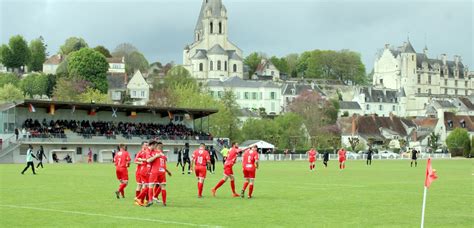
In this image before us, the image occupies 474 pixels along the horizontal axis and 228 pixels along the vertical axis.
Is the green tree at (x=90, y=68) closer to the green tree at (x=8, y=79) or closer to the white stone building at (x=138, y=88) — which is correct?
the white stone building at (x=138, y=88)

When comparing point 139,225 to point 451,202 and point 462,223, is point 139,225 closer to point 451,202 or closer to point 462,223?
point 462,223

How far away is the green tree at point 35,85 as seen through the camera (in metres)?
180

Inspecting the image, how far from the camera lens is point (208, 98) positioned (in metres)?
121

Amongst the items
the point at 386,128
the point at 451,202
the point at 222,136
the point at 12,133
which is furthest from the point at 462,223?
the point at 386,128

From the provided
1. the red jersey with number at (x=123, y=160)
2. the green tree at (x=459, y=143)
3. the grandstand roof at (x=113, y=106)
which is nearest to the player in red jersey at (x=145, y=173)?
the red jersey with number at (x=123, y=160)

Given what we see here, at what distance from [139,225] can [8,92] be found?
142 meters

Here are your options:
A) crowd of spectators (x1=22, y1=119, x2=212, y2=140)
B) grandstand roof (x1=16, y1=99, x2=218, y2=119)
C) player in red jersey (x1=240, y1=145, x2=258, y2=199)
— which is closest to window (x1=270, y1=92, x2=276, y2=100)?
grandstand roof (x1=16, y1=99, x2=218, y2=119)

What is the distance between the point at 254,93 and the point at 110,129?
3822 inches

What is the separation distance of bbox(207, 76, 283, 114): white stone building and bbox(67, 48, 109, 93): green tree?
24923 mm

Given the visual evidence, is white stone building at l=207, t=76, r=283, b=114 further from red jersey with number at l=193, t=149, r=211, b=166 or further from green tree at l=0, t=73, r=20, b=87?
red jersey with number at l=193, t=149, r=211, b=166

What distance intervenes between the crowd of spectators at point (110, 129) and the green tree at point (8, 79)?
10348 centimetres

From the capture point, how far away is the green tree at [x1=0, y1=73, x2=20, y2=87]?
620 feet

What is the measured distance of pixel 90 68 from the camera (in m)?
163

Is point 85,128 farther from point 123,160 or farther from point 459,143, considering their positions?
point 459,143
